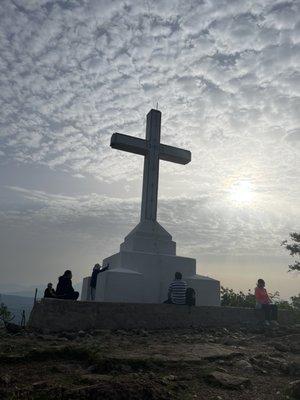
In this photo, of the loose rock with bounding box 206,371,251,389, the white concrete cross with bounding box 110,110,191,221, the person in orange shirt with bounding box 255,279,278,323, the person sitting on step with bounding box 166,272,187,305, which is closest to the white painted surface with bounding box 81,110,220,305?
the white concrete cross with bounding box 110,110,191,221

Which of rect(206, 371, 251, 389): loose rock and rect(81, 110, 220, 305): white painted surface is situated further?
rect(81, 110, 220, 305): white painted surface

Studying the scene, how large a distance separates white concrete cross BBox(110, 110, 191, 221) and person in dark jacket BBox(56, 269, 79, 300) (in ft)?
16.1

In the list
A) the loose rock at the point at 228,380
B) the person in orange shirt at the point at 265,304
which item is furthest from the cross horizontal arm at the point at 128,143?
the loose rock at the point at 228,380

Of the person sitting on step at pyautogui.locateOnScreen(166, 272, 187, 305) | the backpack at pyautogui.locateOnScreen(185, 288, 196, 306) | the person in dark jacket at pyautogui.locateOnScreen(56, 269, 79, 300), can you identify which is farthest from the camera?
the person sitting on step at pyautogui.locateOnScreen(166, 272, 187, 305)

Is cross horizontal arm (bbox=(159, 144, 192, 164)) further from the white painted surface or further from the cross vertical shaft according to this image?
the cross vertical shaft

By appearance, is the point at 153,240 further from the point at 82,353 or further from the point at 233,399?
the point at 233,399

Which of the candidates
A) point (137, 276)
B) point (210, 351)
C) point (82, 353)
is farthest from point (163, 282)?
point (82, 353)

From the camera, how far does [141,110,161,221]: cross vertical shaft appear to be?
15078mm

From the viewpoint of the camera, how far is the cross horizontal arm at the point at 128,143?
15136mm

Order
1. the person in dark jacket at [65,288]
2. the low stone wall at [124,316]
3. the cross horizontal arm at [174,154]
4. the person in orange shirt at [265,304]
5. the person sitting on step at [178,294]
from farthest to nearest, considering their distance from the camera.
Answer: the cross horizontal arm at [174,154], the person in orange shirt at [265,304], the person sitting on step at [178,294], the person in dark jacket at [65,288], the low stone wall at [124,316]

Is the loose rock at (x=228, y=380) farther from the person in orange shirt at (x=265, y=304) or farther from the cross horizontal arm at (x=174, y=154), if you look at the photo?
the cross horizontal arm at (x=174, y=154)

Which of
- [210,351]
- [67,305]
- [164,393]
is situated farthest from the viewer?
[67,305]

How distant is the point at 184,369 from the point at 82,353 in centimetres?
161

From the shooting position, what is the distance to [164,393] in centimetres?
463
